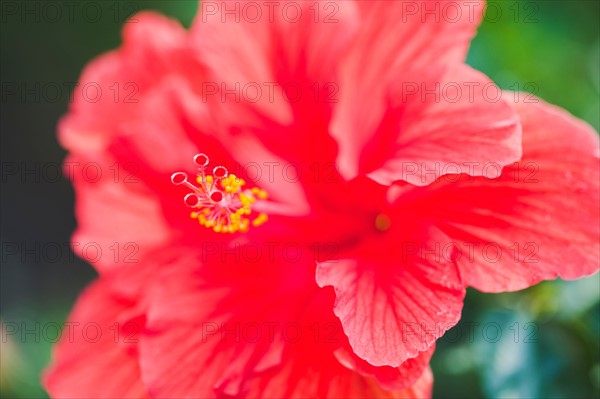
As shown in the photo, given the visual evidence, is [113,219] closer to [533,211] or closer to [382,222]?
[382,222]

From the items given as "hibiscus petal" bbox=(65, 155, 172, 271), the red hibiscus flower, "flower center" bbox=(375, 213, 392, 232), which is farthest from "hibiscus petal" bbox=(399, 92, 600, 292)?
"hibiscus petal" bbox=(65, 155, 172, 271)

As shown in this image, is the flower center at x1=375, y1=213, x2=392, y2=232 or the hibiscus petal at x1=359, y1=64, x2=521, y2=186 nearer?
the hibiscus petal at x1=359, y1=64, x2=521, y2=186

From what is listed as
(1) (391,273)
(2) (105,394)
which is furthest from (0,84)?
(1) (391,273)

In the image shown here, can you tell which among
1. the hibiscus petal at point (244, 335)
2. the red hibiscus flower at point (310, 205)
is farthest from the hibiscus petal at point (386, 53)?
the hibiscus petal at point (244, 335)

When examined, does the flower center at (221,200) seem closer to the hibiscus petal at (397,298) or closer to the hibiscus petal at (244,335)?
the hibiscus petal at (244,335)

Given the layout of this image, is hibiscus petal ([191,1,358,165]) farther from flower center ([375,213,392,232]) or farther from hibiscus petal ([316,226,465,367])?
hibiscus petal ([316,226,465,367])
